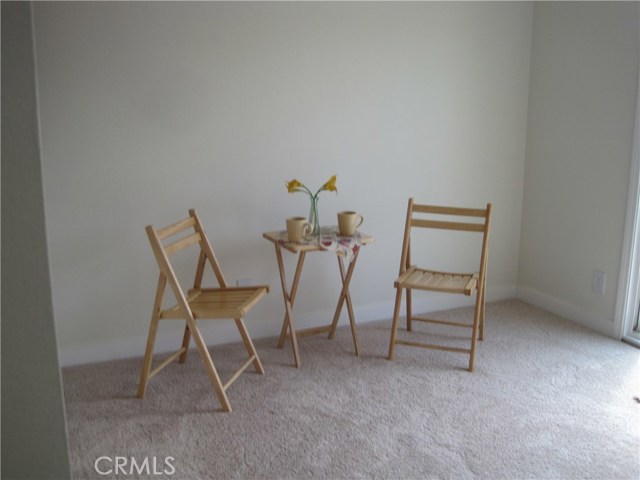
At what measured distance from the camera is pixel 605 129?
3188 mm

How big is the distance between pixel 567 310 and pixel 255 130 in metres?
2.16

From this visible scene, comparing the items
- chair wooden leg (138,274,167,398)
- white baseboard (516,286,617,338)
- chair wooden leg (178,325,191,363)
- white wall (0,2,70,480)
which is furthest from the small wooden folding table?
white wall (0,2,70,480)

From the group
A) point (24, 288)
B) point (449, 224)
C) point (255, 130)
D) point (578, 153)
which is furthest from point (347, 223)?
point (24, 288)

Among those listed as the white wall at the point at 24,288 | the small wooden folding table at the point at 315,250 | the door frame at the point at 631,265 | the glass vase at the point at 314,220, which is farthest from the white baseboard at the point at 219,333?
the white wall at the point at 24,288

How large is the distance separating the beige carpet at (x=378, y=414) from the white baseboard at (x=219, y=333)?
0.07 m

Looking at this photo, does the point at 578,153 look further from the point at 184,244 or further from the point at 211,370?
the point at 211,370

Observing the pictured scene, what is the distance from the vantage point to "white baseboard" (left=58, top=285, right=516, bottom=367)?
2.92m

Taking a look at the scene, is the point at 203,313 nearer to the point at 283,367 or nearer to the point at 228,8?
the point at 283,367

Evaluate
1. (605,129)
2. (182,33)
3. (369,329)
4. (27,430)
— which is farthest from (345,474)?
(605,129)

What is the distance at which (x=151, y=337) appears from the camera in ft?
8.36

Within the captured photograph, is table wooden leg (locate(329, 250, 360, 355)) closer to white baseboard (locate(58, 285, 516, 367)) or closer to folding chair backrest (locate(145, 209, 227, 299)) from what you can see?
white baseboard (locate(58, 285, 516, 367))

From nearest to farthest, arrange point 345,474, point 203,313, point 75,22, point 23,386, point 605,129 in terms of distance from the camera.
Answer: point 23,386
point 345,474
point 203,313
point 75,22
point 605,129

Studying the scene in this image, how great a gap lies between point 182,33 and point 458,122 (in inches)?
67.4

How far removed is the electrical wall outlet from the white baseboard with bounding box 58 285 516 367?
0.75 meters
